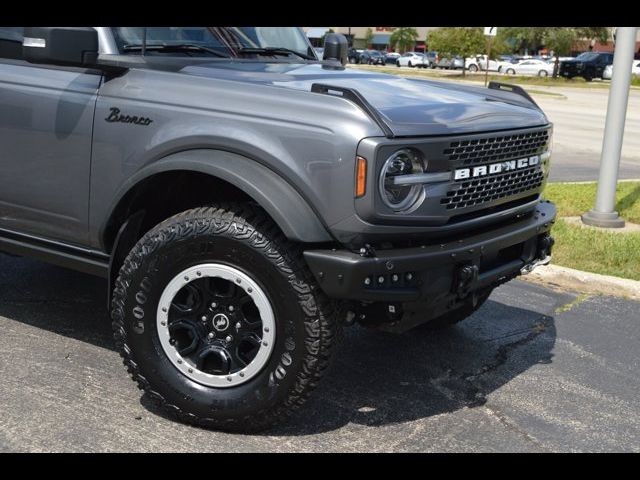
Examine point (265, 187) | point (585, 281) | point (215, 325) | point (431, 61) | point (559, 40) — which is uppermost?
point (559, 40)

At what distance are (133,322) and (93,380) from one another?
22.0 inches

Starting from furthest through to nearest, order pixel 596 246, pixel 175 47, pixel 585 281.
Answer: pixel 596 246 < pixel 585 281 < pixel 175 47

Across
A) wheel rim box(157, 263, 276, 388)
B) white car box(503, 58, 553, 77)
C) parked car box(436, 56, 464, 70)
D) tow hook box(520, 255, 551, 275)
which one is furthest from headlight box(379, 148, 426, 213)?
parked car box(436, 56, 464, 70)

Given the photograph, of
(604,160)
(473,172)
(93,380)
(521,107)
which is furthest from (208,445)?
(604,160)

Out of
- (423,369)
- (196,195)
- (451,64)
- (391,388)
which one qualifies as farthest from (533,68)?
(196,195)

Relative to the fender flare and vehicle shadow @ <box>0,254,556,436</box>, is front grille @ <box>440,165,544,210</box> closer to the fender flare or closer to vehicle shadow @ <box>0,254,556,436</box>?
the fender flare

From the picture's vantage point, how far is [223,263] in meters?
3.45

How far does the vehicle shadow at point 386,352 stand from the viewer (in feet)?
12.7

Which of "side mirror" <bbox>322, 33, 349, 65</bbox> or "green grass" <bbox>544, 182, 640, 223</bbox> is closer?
"side mirror" <bbox>322, 33, 349, 65</bbox>

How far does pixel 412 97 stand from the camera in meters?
3.72

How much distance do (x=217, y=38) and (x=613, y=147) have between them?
15.5 ft

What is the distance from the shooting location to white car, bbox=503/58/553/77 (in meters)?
54.7

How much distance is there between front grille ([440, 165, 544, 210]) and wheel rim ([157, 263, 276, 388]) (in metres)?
0.89

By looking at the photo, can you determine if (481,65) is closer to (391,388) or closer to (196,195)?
A: (391,388)
